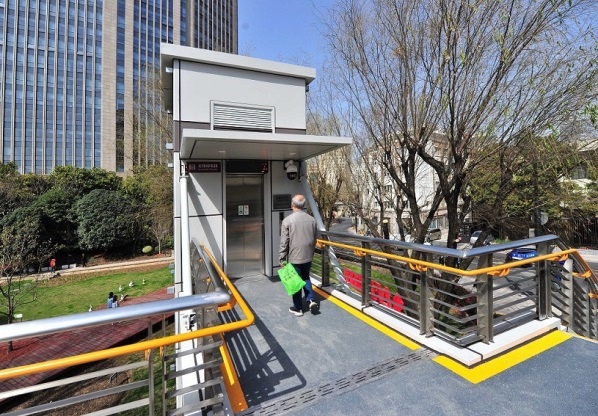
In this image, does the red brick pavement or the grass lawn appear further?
the grass lawn

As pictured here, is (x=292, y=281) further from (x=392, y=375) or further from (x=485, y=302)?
(x=485, y=302)

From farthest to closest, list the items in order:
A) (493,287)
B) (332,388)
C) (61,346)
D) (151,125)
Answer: (151,125) → (61,346) → (493,287) → (332,388)

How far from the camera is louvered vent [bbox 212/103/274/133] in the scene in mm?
6422

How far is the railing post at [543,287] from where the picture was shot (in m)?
3.88

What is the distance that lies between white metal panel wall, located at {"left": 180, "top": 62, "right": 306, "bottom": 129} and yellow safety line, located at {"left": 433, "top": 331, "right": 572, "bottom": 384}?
5.60 m

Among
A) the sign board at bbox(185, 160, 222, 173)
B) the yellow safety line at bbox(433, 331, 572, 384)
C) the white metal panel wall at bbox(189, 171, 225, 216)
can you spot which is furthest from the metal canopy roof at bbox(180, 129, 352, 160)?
the yellow safety line at bbox(433, 331, 572, 384)

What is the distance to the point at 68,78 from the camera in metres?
53.4

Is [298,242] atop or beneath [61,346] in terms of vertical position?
atop

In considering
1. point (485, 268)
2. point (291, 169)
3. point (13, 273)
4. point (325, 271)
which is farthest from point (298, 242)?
point (13, 273)

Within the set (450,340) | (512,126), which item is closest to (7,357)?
(450,340)

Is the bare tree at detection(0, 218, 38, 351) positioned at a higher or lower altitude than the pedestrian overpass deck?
lower

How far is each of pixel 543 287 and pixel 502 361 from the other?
138 centimetres

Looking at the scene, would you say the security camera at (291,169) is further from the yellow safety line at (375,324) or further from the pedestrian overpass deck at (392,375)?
the pedestrian overpass deck at (392,375)

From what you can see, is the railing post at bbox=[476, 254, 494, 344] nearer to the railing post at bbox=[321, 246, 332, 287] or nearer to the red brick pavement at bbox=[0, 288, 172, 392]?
the railing post at bbox=[321, 246, 332, 287]
